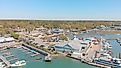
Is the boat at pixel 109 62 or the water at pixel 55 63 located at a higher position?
the boat at pixel 109 62

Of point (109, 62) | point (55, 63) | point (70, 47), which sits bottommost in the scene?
point (55, 63)

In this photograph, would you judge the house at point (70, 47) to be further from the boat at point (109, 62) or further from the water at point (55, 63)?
the boat at point (109, 62)

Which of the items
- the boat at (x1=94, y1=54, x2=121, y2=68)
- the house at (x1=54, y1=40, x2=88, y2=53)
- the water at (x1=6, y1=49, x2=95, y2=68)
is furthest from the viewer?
the house at (x1=54, y1=40, x2=88, y2=53)

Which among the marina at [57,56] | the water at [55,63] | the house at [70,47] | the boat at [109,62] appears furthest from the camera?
the house at [70,47]

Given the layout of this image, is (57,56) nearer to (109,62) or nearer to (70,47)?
(70,47)

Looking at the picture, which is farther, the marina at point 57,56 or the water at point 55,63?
the marina at point 57,56

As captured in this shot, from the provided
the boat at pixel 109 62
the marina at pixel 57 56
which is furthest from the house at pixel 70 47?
the boat at pixel 109 62

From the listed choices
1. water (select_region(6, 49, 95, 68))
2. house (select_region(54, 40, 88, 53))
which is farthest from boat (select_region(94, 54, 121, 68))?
house (select_region(54, 40, 88, 53))

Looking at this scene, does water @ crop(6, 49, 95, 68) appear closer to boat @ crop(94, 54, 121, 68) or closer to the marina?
the marina

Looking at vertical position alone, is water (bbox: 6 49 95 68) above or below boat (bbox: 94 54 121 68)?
below

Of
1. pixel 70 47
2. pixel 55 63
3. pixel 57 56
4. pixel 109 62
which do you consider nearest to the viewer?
pixel 109 62

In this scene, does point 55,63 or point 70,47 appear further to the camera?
point 70,47

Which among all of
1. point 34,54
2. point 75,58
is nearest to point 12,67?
point 34,54

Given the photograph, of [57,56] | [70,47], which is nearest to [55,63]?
[57,56]
